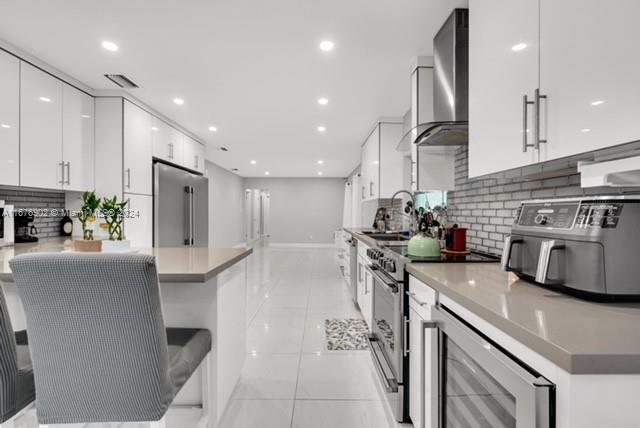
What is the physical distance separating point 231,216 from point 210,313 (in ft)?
29.0

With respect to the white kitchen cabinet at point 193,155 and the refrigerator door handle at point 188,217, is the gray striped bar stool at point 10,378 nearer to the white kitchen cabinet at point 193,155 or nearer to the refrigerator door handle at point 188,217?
the refrigerator door handle at point 188,217

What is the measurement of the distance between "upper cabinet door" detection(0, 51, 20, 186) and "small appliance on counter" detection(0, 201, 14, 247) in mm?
293

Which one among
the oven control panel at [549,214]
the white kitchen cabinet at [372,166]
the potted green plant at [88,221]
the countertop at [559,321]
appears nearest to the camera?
the countertop at [559,321]

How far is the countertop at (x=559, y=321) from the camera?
625mm

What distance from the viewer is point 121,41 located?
245 centimetres

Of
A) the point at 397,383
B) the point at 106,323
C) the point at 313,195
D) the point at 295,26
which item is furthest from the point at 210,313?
the point at 313,195

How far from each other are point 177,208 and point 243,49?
2614mm

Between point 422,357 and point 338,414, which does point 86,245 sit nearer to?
point 338,414

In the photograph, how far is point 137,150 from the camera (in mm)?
3713

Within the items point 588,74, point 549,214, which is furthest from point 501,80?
point 549,214

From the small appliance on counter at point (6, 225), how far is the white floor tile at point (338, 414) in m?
2.64

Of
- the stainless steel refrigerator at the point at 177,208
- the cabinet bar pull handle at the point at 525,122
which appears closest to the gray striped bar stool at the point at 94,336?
the cabinet bar pull handle at the point at 525,122

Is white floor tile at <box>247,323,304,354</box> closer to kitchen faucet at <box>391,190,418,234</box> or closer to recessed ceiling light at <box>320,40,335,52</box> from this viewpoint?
kitchen faucet at <box>391,190,418,234</box>

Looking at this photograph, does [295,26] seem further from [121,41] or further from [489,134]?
[489,134]
